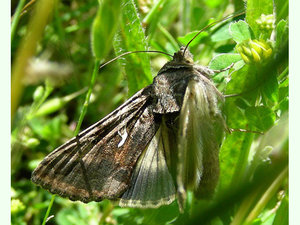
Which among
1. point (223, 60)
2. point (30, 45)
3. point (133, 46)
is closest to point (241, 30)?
point (223, 60)

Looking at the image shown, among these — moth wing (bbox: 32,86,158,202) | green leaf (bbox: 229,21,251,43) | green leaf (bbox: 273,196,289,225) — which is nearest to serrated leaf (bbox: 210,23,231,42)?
green leaf (bbox: 229,21,251,43)

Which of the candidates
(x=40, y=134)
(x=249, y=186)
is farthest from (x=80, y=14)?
(x=249, y=186)

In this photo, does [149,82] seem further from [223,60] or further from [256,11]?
[256,11]

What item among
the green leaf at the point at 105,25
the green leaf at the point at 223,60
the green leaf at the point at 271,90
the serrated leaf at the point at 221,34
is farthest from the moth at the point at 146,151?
the green leaf at the point at 105,25

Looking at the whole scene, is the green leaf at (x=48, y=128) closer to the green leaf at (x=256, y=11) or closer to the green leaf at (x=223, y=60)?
the green leaf at (x=223, y=60)

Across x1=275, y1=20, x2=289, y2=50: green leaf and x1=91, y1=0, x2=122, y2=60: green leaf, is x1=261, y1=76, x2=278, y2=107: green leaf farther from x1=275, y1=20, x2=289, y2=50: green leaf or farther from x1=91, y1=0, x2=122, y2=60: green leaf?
x1=91, y1=0, x2=122, y2=60: green leaf
